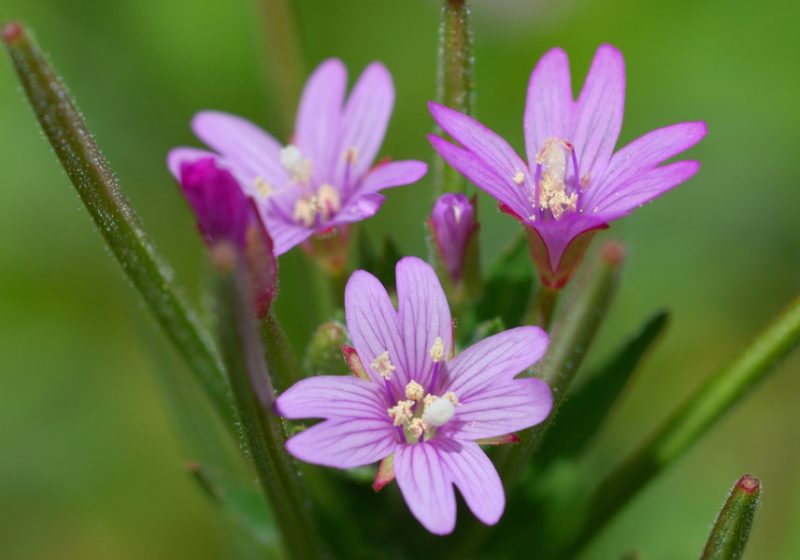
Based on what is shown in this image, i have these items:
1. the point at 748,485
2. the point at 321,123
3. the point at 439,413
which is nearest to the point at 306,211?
the point at 321,123

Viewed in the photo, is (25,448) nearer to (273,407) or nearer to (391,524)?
(391,524)

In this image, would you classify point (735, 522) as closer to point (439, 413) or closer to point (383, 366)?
point (439, 413)

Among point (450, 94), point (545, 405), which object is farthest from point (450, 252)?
point (545, 405)

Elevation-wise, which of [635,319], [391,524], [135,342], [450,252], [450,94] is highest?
[450,94]

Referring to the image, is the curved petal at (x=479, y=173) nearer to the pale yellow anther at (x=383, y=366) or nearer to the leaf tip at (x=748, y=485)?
the pale yellow anther at (x=383, y=366)

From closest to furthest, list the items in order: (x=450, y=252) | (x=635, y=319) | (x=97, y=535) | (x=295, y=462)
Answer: (x=295, y=462) < (x=450, y=252) < (x=97, y=535) < (x=635, y=319)

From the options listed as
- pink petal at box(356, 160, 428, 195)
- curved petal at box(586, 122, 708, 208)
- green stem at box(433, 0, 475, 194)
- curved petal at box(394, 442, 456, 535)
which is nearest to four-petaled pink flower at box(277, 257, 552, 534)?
curved petal at box(394, 442, 456, 535)

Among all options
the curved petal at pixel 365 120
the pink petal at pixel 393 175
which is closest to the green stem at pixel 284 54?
the curved petal at pixel 365 120
